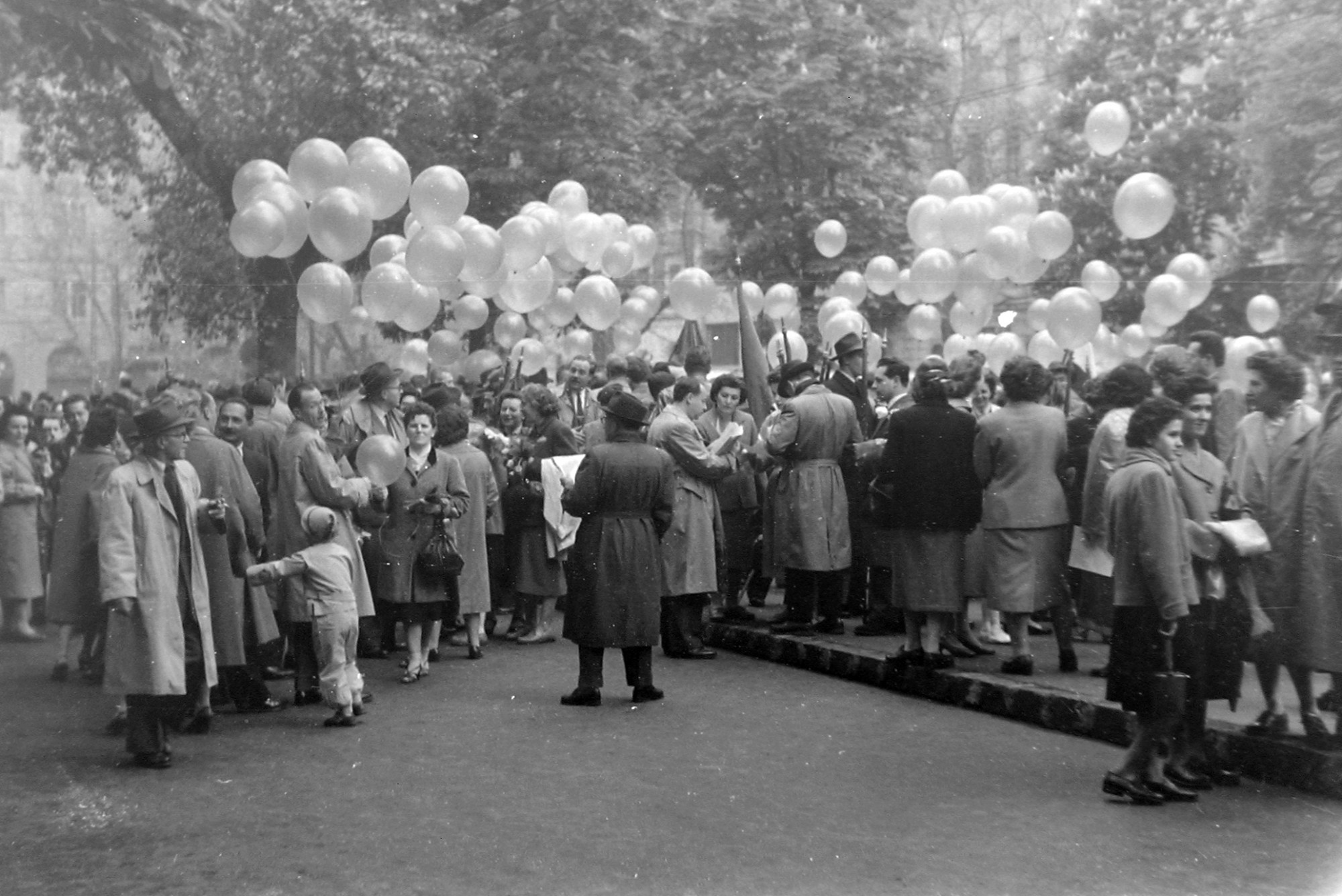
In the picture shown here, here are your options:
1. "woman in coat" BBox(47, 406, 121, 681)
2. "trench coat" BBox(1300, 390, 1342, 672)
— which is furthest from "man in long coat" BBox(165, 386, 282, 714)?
"trench coat" BBox(1300, 390, 1342, 672)

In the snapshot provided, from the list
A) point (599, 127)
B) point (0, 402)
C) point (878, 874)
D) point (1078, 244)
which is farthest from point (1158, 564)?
point (1078, 244)

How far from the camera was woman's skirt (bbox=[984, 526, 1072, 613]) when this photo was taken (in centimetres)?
841

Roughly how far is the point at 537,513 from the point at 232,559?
2837 millimetres

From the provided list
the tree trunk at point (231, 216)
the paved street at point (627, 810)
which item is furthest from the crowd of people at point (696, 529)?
the tree trunk at point (231, 216)

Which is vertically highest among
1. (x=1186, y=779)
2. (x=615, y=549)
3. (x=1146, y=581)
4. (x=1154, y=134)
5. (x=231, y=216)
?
(x=1154, y=134)

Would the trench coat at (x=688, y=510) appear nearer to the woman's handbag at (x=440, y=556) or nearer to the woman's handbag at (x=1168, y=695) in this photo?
the woman's handbag at (x=440, y=556)

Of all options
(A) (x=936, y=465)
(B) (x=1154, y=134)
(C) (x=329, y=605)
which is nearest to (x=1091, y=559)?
(A) (x=936, y=465)

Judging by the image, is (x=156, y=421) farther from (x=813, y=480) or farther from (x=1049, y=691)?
(x=1049, y=691)

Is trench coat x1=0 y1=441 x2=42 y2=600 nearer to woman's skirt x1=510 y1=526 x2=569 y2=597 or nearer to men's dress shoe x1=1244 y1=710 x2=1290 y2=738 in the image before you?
woman's skirt x1=510 y1=526 x2=569 y2=597

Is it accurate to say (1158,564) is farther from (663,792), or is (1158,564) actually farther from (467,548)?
(467,548)

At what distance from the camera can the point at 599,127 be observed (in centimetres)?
2233

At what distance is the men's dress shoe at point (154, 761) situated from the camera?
701 centimetres

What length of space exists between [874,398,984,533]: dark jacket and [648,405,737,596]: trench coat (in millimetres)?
1545

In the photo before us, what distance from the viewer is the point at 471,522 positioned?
10031mm
